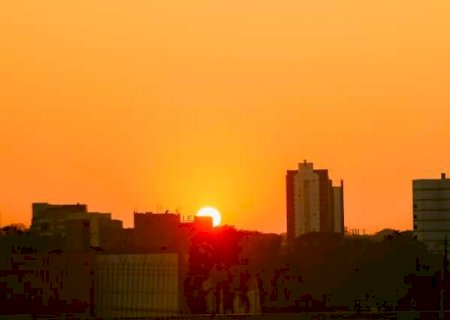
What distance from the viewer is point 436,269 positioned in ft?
416

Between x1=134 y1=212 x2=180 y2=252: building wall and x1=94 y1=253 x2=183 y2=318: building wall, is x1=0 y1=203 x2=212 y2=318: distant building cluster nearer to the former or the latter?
x1=94 y1=253 x2=183 y2=318: building wall

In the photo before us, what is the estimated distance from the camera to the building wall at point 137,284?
97.9m

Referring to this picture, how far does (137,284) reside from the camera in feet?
325

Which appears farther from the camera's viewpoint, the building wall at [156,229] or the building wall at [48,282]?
the building wall at [156,229]

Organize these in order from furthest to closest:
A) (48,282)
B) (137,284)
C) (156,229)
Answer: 1. (156,229)
2. (137,284)
3. (48,282)

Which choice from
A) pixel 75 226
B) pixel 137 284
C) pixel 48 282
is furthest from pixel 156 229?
pixel 48 282

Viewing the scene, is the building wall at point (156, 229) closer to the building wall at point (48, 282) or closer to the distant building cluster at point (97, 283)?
the distant building cluster at point (97, 283)

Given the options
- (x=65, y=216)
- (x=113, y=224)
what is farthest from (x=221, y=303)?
(x=65, y=216)

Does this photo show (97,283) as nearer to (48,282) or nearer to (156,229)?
(48,282)

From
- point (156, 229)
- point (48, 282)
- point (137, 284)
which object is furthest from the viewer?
point (156, 229)

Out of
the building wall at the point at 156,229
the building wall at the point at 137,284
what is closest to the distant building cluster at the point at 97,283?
the building wall at the point at 137,284

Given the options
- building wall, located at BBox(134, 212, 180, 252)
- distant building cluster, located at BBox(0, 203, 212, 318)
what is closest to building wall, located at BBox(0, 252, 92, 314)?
distant building cluster, located at BBox(0, 203, 212, 318)

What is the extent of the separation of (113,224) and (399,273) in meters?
34.2

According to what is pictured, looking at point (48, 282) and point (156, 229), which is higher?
point (156, 229)
